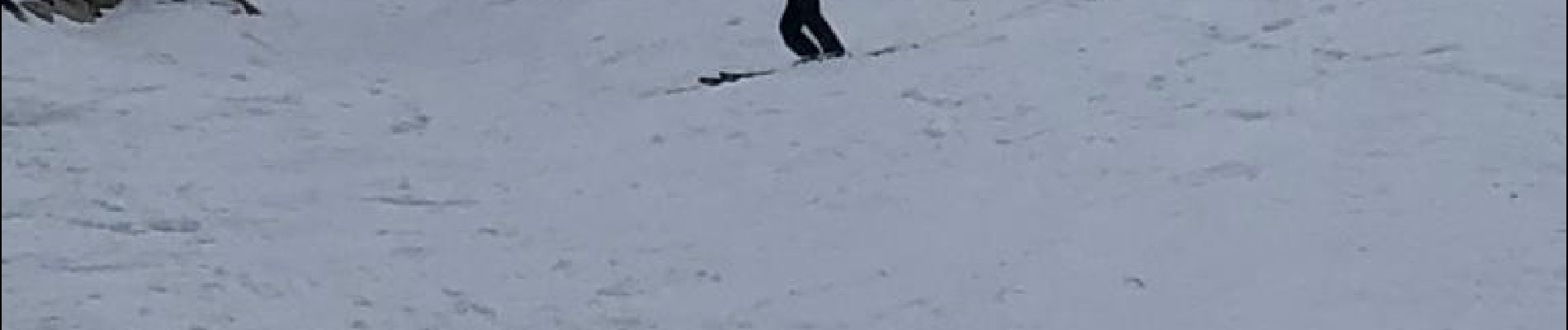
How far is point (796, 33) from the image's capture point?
469 inches

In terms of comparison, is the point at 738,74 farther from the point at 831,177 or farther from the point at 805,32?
the point at 831,177

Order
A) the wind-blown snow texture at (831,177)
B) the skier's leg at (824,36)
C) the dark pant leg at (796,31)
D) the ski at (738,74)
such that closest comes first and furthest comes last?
the wind-blown snow texture at (831,177) → the ski at (738,74) → the dark pant leg at (796,31) → the skier's leg at (824,36)

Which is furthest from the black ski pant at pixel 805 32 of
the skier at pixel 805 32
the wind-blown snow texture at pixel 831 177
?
the wind-blown snow texture at pixel 831 177

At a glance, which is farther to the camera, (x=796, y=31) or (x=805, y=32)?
(x=805, y=32)

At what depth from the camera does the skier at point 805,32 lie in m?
11.8

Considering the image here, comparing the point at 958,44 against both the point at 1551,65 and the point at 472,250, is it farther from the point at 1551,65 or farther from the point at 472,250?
the point at 472,250

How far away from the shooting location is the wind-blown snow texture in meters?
7.69

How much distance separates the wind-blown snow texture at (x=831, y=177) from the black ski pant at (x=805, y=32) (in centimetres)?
30

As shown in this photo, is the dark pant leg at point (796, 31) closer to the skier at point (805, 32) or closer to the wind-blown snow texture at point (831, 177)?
the skier at point (805, 32)

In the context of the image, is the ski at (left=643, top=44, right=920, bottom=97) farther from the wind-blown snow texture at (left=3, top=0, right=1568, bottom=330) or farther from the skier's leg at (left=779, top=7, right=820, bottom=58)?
the wind-blown snow texture at (left=3, top=0, right=1568, bottom=330)

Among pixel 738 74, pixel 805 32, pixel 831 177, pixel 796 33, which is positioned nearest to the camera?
pixel 831 177

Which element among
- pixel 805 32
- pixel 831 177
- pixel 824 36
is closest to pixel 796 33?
pixel 824 36

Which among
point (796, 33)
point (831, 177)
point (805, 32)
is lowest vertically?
point (805, 32)


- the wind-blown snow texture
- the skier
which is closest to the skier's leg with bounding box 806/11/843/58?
the skier
